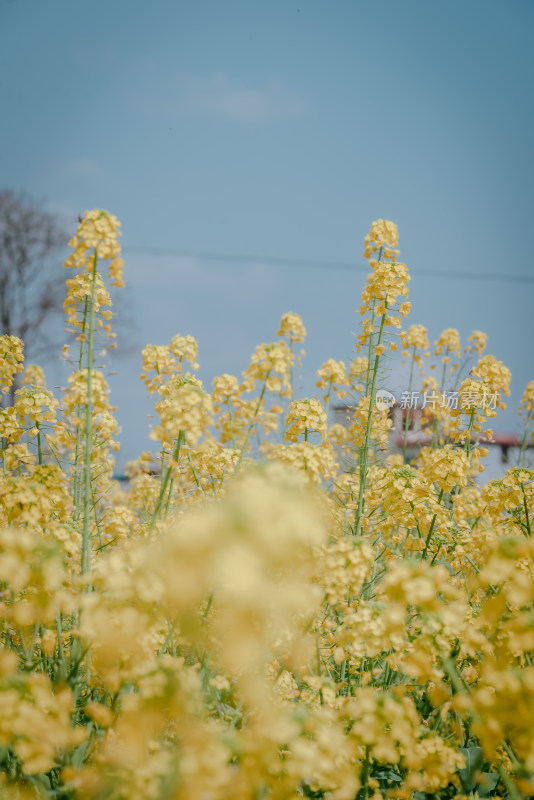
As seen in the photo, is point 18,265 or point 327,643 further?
point 18,265

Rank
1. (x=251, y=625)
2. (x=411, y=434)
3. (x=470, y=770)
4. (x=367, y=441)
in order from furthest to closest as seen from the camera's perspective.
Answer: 1. (x=411, y=434)
2. (x=367, y=441)
3. (x=470, y=770)
4. (x=251, y=625)

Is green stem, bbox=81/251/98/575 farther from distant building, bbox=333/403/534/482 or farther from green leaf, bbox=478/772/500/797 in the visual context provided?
distant building, bbox=333/403/534/482

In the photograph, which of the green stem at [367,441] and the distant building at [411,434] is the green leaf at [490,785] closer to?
the green stem at [367,441]

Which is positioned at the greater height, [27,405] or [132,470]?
[27,405]

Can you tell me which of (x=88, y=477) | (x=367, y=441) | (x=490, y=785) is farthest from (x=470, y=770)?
(x=88, y=477)

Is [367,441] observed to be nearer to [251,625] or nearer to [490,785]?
[490,785]

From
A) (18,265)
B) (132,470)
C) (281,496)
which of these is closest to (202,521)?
(281,496)

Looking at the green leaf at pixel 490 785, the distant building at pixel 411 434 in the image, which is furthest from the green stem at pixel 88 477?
the distant building at pixel 411 434

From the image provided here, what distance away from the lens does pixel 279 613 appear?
1.04 meters

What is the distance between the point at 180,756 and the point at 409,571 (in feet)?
2.07

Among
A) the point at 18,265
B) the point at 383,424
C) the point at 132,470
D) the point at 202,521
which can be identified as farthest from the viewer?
the point at 18,265

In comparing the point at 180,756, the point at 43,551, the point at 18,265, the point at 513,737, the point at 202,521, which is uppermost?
the point at 18,265

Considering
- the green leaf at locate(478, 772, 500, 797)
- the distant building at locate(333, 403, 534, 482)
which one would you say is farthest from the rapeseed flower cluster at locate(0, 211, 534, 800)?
the distant building at locate(333, 403, 534, 482)

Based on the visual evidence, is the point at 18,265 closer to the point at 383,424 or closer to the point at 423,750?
the point at 383,424
